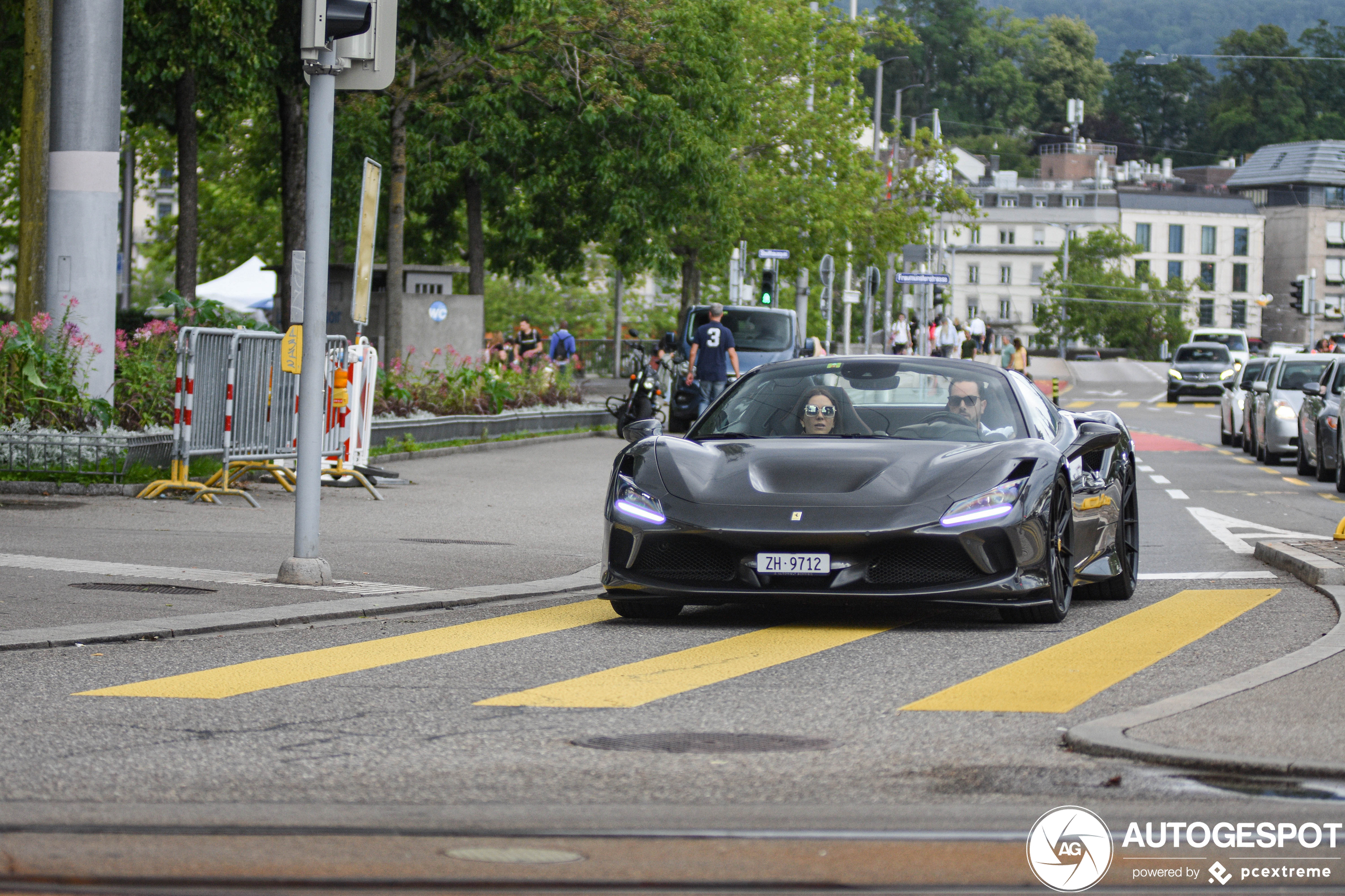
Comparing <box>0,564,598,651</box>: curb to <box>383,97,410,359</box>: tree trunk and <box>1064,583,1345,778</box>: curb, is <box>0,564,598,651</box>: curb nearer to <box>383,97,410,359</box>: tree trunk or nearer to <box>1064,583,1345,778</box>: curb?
<box>1064,583,1345,778</box>: curb

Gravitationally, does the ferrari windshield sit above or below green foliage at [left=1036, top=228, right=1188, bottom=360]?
below

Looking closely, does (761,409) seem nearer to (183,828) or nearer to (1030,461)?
(1030,461)

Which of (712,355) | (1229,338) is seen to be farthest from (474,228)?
(1229,338)

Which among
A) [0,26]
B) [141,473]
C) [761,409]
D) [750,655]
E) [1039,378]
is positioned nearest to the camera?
[750,655]

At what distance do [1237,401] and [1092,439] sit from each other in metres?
22.8

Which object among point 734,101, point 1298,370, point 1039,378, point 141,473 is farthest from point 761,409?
point 1039,378

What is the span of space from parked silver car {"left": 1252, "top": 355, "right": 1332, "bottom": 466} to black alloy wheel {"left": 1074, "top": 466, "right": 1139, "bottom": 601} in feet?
52.0

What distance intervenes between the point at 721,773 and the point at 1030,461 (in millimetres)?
4020

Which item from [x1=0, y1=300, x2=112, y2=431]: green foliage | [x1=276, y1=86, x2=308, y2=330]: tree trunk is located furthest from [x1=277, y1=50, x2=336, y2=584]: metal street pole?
[x1=276, y1=86, x2=308, y2=330]: tree trunk

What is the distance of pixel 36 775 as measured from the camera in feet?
17.3

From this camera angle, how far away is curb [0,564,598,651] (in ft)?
26.9

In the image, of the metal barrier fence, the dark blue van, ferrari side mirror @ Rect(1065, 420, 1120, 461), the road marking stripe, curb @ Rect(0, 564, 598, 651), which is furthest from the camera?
the dark blue van

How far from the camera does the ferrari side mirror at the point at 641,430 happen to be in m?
9.60

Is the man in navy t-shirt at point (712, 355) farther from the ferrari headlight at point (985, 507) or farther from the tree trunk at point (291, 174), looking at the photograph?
the ferrari headlight at point (985, 507)
